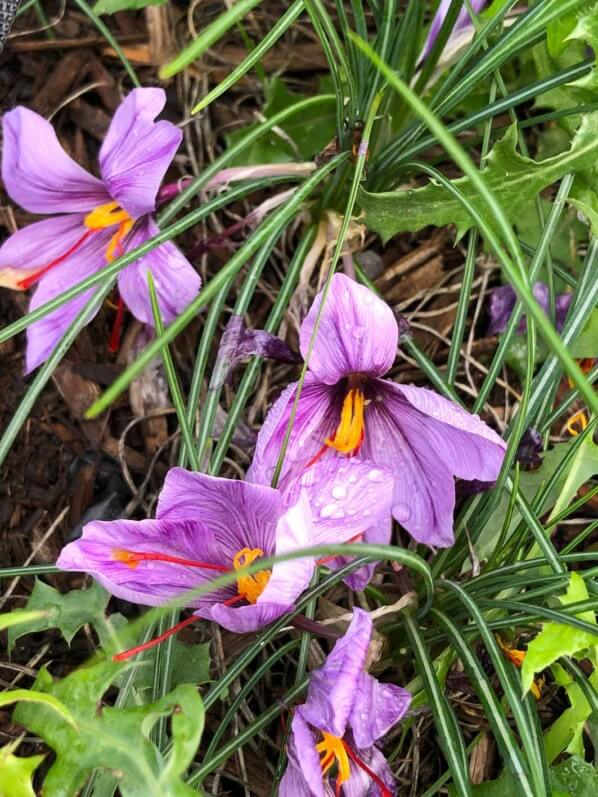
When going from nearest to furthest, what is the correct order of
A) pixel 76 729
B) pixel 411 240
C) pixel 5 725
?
pixel 76 729
pixel 5 725
pixel 411 240

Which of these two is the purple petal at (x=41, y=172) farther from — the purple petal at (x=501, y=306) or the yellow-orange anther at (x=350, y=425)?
the purple petal at (x=501, y=306)

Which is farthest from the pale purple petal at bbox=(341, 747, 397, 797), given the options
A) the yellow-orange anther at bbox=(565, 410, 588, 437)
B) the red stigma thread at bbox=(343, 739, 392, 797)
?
the yellow-orange anther at bbox=(565, 410, 588, 437)

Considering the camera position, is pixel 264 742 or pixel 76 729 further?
pixel 264 742

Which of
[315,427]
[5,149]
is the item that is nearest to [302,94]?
[5,149]

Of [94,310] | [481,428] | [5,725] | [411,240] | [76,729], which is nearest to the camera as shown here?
[76,729]

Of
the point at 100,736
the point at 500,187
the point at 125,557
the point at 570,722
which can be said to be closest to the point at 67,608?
the point at 125,557

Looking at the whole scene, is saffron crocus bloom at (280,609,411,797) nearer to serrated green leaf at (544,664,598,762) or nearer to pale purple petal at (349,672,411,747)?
pale purple petal at (349,672,411,747)

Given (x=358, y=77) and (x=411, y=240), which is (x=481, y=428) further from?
(x=411, y=240)

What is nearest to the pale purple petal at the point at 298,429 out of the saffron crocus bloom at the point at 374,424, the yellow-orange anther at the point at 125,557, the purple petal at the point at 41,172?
the saffron crocus bloom at the point at 374,424
